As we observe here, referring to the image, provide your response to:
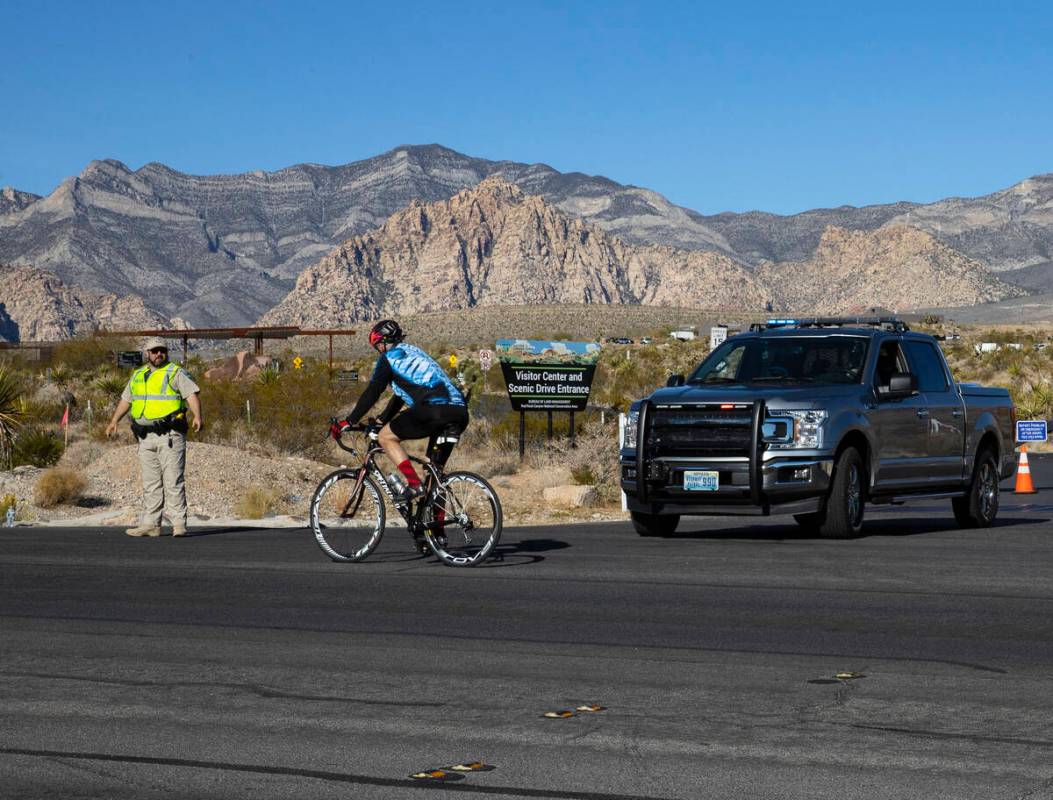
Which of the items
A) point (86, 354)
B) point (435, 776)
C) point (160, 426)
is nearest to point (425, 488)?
point (160, 426)

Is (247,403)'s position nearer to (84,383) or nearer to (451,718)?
(451,718)

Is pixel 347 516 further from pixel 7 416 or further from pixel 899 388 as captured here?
pixel 7 416

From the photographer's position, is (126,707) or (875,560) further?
(875,560)

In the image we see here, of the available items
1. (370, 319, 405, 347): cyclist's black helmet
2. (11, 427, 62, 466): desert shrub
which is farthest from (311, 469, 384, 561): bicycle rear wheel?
(11, 427, 62, 466): desert shrub

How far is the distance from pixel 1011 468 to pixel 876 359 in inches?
136

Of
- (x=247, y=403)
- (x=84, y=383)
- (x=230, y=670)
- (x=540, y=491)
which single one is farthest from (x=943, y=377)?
(x=84, y=383)

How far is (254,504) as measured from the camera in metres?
22.5

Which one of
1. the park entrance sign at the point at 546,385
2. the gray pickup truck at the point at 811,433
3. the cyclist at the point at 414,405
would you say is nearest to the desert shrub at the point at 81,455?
the park entrance sign at the point at 546,385

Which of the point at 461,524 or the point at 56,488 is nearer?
the point at 461,524

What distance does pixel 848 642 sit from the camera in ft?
32.3

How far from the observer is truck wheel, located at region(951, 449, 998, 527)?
19031 millimetres

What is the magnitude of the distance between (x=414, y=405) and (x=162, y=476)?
4.90 metres

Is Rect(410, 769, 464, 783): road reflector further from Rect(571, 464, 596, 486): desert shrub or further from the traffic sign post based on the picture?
the traffic sign post

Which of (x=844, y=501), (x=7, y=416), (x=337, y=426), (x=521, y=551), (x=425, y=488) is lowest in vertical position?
(x=521, y=551)
